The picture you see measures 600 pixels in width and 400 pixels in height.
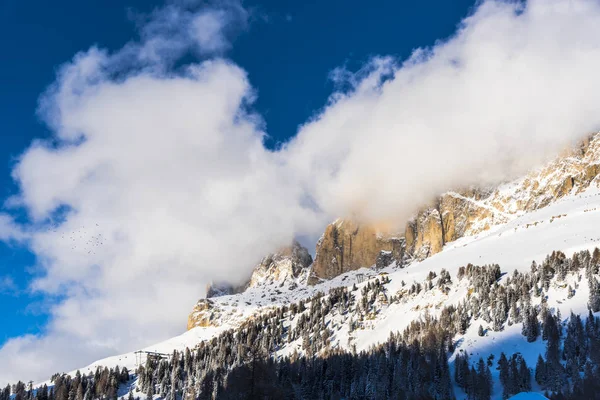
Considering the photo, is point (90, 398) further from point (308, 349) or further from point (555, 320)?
point (555, 320)

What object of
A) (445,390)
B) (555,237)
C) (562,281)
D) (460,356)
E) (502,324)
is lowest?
(445,390)

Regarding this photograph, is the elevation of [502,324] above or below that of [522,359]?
above

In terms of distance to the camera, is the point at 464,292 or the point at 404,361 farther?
the point at 464,292

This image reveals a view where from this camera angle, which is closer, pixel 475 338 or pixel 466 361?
pixel 466 361

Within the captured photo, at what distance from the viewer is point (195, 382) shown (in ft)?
586

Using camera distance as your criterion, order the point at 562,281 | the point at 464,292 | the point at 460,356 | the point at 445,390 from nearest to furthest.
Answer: the point at 445,390
the point at 460,356
the point at 562,281
the point at 464,292

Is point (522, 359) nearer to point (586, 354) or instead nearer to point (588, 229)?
point (586, 354)

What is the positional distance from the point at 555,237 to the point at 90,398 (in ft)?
566

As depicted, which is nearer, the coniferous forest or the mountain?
the coniferous forest

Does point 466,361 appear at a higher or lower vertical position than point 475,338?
lower

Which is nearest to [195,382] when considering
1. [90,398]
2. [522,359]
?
[90,398]

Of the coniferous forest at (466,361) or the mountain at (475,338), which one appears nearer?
the coniferous forest at (466,361)

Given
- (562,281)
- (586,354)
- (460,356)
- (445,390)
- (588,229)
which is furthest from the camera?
(588,229)

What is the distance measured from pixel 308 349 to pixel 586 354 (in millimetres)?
106298
